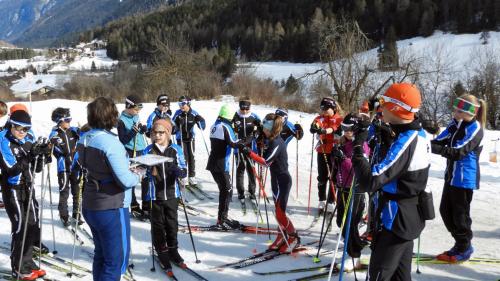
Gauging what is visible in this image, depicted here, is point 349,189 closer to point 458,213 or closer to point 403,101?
point 458,213

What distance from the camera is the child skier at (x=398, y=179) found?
2.72 m

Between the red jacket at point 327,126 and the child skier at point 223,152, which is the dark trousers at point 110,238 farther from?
the red jacket at point 327,126

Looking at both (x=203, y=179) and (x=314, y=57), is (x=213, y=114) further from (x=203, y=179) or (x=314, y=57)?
(x=314, y=57)

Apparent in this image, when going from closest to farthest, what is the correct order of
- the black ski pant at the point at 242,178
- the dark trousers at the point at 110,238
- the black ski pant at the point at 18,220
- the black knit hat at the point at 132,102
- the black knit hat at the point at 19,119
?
the dark trousers at the point at 110,238, the black knit hat at the point at 19,119, the black ski pant at the point at 18,220, the black knit hat at the point at 132,102, the black ski pant at the point at 242,178

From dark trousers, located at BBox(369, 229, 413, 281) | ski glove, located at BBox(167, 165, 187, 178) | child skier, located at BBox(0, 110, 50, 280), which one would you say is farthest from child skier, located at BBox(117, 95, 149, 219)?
dark trousers, located at BBox(369, 229, 413, 281)

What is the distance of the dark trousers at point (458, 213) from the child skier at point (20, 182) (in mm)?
4653

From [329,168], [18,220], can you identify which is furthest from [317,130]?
[18,220]

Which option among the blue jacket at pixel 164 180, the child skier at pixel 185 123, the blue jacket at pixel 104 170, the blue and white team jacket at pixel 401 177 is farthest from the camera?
the child skier at pixel 185 123

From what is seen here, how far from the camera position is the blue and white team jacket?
8.87 feet

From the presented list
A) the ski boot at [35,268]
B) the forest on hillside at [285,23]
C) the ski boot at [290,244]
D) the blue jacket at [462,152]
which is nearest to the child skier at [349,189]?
the ski boot at [290,244]

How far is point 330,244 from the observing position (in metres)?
5.32

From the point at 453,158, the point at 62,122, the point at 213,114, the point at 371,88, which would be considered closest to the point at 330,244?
the point at 453,158

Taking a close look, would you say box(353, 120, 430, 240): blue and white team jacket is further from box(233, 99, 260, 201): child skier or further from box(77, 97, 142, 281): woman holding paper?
box(233, 99, 260, 201): child skier

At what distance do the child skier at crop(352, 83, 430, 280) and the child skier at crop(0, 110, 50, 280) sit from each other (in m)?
3.55
